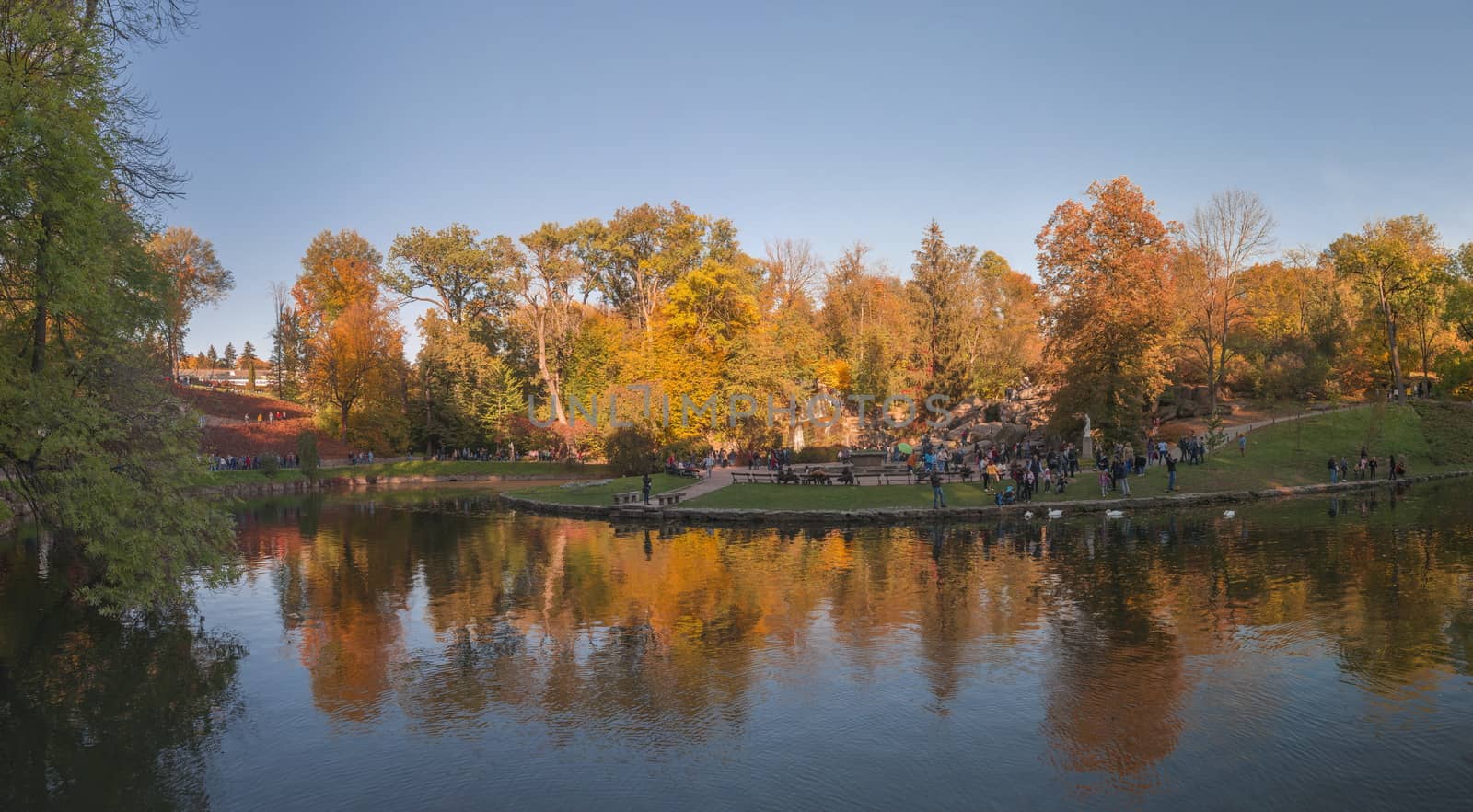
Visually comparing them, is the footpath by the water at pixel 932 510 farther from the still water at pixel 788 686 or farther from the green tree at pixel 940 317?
the green tree at pixel 940 317

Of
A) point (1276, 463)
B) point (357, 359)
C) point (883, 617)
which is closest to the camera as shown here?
point (883, 617)

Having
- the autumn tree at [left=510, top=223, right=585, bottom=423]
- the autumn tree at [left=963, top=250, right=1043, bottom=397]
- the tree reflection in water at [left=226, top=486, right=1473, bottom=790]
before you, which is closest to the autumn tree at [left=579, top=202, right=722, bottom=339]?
the autumn tree at [left=510, top=223, right=585, bottom=423]

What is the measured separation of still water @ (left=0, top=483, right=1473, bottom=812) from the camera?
865cm

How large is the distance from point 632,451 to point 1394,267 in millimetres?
45597

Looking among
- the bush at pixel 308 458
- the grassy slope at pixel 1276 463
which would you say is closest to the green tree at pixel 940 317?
the grassy slope at pixel 1276 463

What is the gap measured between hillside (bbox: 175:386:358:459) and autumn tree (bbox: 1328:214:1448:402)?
231ft

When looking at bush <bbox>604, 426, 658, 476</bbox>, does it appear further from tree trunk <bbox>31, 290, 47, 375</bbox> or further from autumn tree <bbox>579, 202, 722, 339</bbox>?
tree trunk <bbox>31, 290, 47, 375</bbox>

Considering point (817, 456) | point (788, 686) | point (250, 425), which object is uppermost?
point (250, 425)

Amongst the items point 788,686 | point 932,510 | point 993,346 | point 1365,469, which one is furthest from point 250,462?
point 1365,469

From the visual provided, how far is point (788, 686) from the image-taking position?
1146 cm

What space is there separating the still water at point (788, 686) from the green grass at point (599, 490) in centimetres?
1556

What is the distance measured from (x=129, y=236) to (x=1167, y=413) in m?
50.3

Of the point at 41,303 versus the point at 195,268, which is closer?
the point at 41,303

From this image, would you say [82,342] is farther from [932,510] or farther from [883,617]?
[932,510]
